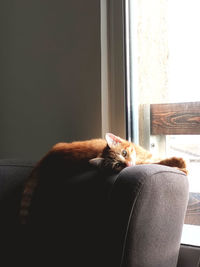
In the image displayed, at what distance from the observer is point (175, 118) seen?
5.76 feet

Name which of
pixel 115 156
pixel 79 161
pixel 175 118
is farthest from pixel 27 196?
pixel 175 118

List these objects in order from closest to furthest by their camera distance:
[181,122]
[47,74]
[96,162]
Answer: [96,162], [181,122], [47,74]

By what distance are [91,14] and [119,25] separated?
167 millimetres

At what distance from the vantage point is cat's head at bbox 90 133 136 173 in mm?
1404

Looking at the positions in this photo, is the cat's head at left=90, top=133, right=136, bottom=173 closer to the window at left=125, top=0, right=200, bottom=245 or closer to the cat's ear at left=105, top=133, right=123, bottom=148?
the cat's ear at left=105, top=133, right=123, bottom=148

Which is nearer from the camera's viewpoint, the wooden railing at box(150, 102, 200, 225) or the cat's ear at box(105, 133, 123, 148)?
the cat's ear at box(105, 133, 123, 148)

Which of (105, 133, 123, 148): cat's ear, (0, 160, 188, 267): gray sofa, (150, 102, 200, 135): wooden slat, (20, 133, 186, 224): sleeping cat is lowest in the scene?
(0, 160, 188, 267): gray sofa

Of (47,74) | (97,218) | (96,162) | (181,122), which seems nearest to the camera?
(97,218)

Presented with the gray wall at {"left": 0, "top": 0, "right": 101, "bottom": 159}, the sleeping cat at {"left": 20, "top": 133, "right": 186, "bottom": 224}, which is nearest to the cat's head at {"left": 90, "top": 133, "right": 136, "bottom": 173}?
the sleeping cat at {"left": 20, "top": 133, "right": 186, "bottom": 224}

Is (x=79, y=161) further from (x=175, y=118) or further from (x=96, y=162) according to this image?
(x=175, y=118)

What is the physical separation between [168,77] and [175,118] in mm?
215

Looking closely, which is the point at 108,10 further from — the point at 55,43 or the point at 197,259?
the point at 197,259

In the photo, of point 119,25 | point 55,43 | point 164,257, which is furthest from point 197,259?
point 55,43

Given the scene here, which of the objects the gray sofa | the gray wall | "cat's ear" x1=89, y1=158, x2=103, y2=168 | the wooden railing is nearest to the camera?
the gray sofa
